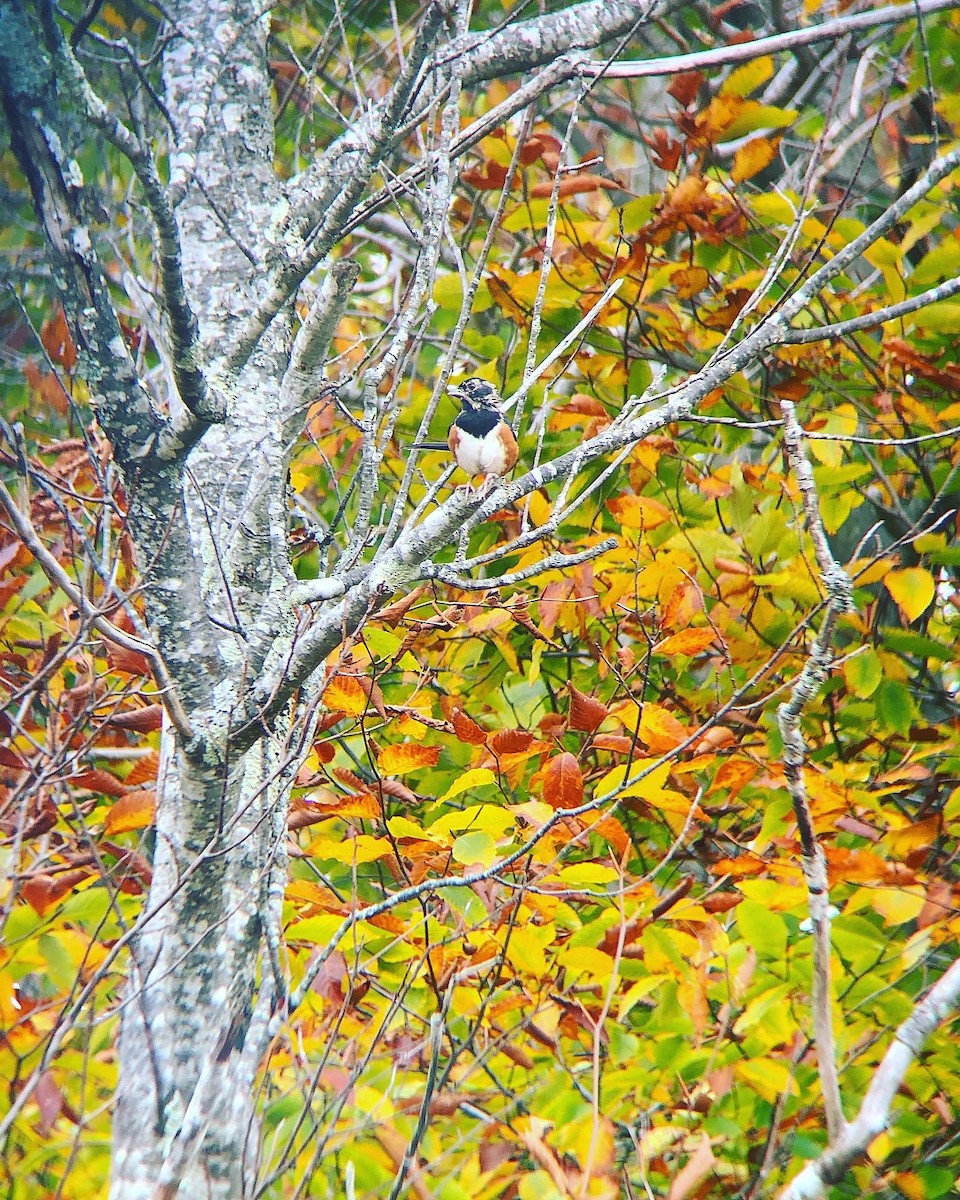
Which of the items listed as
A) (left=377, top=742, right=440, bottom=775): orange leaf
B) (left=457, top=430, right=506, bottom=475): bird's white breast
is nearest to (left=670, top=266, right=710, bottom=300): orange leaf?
(left=457, top=430, right=506, bottom=475): bird's white breast

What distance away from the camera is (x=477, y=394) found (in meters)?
3.01

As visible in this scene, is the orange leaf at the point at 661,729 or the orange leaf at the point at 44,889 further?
the orange leaf at the point at 661,729

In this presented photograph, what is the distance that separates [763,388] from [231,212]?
5.18 ft

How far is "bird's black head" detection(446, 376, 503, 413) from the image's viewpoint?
2945mm

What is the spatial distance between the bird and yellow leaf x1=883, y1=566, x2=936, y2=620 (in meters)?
0.98

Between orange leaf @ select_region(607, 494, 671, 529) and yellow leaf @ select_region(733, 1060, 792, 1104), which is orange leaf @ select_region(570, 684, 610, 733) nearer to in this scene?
orange leaf @ select_region(607, 494, 671, 529)

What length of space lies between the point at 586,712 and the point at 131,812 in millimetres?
886

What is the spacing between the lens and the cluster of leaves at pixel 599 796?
6.40 ft

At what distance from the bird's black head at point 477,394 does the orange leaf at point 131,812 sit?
1357 mm

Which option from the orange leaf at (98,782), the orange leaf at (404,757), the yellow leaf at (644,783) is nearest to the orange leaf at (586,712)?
the yellow leaf at (644,783)

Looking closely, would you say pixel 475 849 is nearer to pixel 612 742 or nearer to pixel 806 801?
pixel 612 742

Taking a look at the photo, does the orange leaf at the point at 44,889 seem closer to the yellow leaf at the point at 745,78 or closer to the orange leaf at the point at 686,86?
the orange leaf at the point at 686,86

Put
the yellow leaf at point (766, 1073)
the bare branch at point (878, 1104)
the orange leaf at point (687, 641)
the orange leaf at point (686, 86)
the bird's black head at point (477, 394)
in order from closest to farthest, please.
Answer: the bare branch at point (878, 1104)
the yellow leaf at point (766, 1073)
the orange leaf at point (687, 641)
the orange leaf at point (686, 86)
the bird's black head at point (477, 394)

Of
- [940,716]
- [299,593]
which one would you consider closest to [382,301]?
[940,716]
